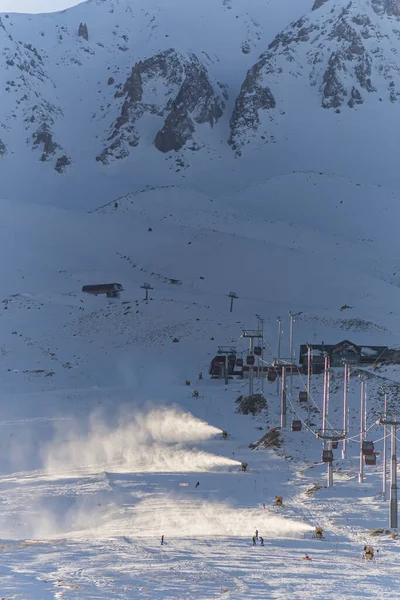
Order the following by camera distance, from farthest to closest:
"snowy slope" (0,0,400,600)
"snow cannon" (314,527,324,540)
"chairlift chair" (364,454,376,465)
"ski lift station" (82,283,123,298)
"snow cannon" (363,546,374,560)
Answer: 1. "ski lift station" (82,283,123,298)
2. "chairlift chair" (364,454,376,465)
3. "snow cannon" (314,527,324,540)
4. "snow cannon" (363,546,374,560)
5. "snowy slope" (0,0,400,600)

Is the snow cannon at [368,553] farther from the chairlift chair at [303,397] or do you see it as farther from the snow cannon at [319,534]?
the chairlift chair at [303,397]

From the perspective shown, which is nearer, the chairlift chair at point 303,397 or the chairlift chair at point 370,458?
the chairlift chair at point 370,458

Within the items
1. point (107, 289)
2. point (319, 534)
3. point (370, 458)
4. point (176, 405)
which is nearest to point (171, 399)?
point (176, 405)

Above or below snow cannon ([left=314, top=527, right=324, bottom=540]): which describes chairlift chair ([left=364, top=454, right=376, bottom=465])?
above

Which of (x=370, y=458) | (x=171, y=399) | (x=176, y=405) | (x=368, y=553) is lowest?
(x=368, y=553)

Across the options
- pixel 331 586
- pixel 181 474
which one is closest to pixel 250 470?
pixel 181 474

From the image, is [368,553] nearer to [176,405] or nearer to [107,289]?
[176,405]

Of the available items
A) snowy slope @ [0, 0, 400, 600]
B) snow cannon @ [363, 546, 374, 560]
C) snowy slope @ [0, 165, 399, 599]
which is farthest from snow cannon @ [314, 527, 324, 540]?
snow cannon @ [363, 546, 374, 560]

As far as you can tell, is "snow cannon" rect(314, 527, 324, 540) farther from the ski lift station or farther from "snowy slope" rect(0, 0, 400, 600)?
the ski lift station

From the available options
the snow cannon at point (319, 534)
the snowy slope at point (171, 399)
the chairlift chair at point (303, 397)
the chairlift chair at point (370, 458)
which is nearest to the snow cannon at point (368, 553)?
the snowy slope at point (171, 399)

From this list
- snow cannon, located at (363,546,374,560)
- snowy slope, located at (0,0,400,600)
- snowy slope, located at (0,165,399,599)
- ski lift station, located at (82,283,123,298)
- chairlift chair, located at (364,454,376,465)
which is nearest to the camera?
snowy slope, located at (0,0,400,600)

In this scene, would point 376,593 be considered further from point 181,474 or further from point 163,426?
point 163,426
